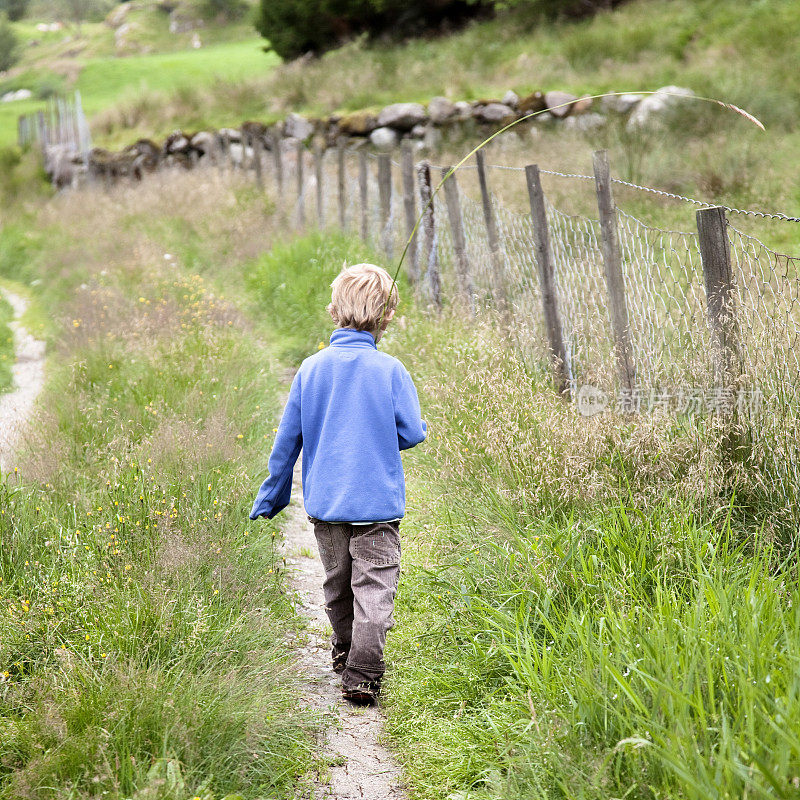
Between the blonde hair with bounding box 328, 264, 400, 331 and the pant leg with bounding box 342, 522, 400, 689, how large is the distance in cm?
84

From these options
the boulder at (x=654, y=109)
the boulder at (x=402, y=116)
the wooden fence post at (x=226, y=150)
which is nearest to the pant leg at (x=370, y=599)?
the boulder at (x=654, y=109)

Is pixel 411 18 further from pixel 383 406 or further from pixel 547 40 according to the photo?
pixel 383 406

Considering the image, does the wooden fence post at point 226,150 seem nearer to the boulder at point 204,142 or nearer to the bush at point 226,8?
the boulder at point 204,142

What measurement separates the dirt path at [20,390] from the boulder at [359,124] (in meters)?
7.80

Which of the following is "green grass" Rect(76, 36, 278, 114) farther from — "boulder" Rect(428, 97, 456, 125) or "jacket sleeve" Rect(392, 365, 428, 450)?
"jacket sleeve" Rect(392, 365, 428, 450)

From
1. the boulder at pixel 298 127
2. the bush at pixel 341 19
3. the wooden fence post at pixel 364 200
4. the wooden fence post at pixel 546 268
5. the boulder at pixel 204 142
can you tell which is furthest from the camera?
the bush at pixel 341 19

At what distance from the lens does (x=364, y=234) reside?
1018cm

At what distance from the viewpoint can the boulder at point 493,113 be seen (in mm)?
15539

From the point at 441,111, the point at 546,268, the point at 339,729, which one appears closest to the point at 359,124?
the point at 441,111

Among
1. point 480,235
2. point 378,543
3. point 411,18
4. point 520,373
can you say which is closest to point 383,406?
point 378,543

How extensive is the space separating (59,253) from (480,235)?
829cm

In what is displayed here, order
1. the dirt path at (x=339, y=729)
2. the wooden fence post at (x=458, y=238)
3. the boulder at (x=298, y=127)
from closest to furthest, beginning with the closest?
1. the dirt path at (x=339, y=729)
2. the wooden fence post at (x=458, y=238)
3. the boulder at (x=298, y=127)

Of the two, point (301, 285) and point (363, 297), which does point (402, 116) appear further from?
point (363, 297)

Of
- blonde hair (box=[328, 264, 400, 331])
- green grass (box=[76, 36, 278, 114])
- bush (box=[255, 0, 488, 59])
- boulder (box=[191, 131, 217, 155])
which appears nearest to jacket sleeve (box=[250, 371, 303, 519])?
blonde hair (box=[328, 264, 400, 331])
